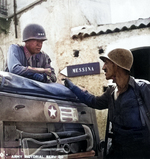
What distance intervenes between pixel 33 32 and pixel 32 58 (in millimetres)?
228

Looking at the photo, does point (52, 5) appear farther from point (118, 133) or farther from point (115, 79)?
point (118, 133)

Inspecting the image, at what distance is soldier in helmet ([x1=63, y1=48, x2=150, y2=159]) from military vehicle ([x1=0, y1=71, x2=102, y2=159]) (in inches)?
8.4

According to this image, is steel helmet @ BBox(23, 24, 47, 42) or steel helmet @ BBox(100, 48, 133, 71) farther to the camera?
steel helmet @ BBox(23, 24, 47, 42)

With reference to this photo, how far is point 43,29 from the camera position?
2562 mm

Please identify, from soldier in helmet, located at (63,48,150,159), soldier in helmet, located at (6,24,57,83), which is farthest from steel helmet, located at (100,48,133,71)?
soldier in helmet, located at (6,24,57,83)

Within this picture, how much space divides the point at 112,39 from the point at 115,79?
0.92 meters

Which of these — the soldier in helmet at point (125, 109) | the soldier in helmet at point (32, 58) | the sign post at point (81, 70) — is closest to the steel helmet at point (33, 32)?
the soldier in helmet at point (32, 58)

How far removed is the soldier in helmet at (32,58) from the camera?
2.24 meters

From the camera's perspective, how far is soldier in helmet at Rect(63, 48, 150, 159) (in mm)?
2137

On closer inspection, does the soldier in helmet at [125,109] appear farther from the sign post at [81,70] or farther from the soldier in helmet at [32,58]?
the soldier in helmet at [32,58]

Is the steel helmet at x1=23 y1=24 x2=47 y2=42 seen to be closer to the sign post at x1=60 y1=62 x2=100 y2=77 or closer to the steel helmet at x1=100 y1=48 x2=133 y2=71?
the sign post at x1=60 y1=62 x2=100 y2=77

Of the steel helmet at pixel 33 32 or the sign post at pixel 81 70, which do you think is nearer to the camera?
the steel helmet at pixel 33 32

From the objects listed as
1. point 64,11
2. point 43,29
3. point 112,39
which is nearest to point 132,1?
point 112,39

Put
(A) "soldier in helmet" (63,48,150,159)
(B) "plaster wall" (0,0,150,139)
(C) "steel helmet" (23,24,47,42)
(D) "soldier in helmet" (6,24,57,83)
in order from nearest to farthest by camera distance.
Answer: (A) "soldier in helmet" (63,48,150,159) → (D) "soldier in helmet" (6,24,57,83) → (C) "steel helmet" (23,24,47,42) → (B) "plaster wall" (0,0,150,139)
